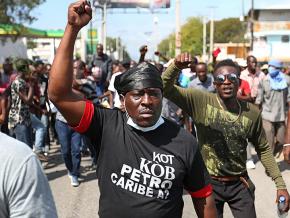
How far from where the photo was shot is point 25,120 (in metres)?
7.55

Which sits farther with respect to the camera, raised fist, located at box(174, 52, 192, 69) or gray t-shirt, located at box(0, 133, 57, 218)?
raised fist, located at box(174, 52, 192, 69)

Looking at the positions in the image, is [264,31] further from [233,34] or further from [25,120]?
[25,120]

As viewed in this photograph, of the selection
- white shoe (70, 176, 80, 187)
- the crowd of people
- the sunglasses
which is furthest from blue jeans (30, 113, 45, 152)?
the sunglasses

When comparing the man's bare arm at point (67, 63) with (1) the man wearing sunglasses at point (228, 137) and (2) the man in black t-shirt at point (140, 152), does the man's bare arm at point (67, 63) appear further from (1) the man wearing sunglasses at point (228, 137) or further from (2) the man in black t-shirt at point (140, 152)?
(1) the man wearing sunglasses at point (228, 137)

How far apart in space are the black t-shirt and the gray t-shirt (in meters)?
0.78

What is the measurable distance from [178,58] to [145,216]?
3.35 feet

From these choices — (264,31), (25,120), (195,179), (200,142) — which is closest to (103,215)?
(195,179)

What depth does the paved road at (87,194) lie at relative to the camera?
595 cm

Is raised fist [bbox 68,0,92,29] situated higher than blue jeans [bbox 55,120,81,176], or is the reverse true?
raised fist [bbox 68,0,92,29]

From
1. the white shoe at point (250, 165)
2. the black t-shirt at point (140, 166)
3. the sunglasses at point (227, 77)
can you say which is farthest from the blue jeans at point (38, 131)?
the black t-shirt at point (140, 166)

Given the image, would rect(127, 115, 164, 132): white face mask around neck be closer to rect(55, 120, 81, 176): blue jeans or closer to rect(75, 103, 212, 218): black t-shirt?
rect(75, 103, 212, 218): black t-shirt

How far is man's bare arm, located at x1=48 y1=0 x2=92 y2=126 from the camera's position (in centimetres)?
224

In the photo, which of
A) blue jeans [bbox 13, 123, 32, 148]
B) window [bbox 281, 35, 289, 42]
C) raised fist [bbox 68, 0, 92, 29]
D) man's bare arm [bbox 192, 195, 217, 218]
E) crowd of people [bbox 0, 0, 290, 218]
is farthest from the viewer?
window [bbox 281, 35, 289, 42]

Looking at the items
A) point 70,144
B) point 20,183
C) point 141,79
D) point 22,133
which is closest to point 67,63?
point 141,79
